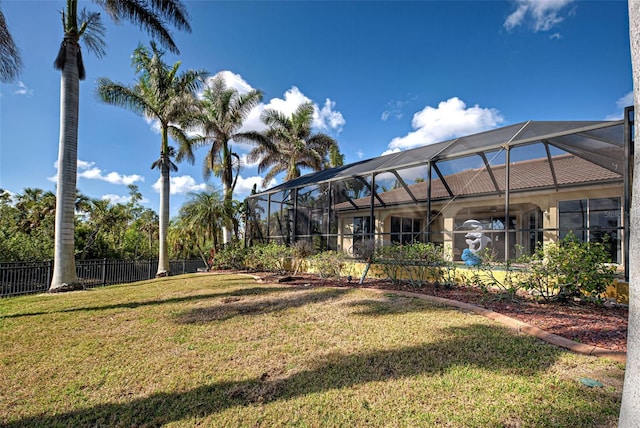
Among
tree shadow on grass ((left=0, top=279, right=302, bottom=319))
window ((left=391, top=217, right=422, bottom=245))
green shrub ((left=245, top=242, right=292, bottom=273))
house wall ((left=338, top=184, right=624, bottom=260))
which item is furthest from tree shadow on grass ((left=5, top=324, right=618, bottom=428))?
window ((left=391, top=217, right=422, bottom=245))

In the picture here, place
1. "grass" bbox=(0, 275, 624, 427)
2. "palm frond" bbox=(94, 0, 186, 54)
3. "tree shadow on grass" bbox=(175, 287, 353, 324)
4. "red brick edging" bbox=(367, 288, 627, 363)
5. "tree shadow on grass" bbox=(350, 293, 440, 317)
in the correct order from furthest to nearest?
"palm frond" bbox=(94, 0, 186, 54)
"tree shadow on grass" bbox=(175, 287, 353, 324)
"tree shadow on grass" bbox=(350, 293, 440, 317)
"red brick edging" bbox=(367, 288, 627, 363)
"grass" bbox=(0, 275, 624, 427)

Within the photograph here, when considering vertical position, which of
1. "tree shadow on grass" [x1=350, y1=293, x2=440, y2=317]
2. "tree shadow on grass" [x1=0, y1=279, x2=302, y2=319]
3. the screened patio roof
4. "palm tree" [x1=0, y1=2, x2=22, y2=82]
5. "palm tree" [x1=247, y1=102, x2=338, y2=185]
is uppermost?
"palm tree" [x1=247, y1=102, x2=338, y2=185]

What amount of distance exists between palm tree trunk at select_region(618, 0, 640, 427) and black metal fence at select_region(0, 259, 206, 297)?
12.8 meters

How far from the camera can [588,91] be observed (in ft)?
31.8

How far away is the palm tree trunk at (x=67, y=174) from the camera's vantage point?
829 centimetres

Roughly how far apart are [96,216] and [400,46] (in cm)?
1962

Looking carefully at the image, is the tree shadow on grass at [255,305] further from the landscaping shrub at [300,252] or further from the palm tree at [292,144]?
the palm tree at [292,144]

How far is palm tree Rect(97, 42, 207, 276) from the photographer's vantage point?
13.0m

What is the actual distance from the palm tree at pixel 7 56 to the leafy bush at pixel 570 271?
12232mm

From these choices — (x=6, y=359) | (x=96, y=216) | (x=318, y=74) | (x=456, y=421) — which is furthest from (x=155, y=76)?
(x=456, y=421)

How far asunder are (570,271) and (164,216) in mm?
14561

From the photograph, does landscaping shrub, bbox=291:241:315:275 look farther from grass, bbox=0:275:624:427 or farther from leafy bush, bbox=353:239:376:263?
grass, bbox=0:275:624:427

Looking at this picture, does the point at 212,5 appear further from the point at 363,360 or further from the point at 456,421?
the point at 456,421

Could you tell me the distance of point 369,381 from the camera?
289 centimetres
